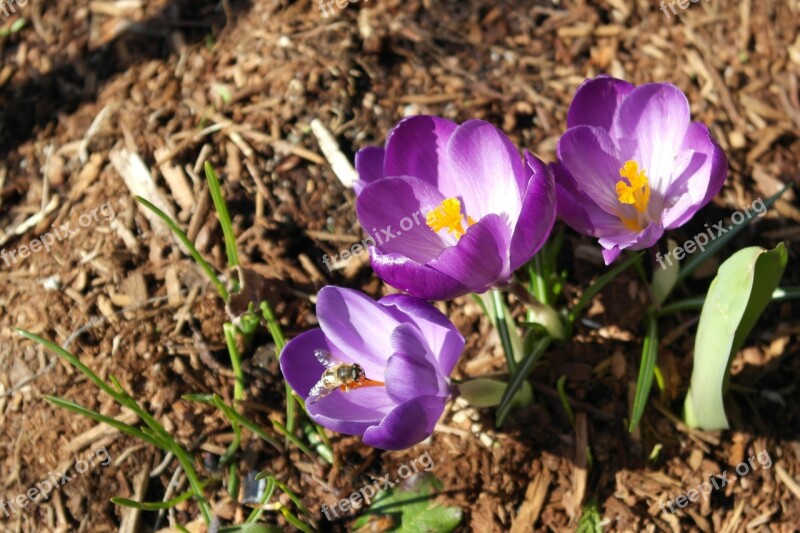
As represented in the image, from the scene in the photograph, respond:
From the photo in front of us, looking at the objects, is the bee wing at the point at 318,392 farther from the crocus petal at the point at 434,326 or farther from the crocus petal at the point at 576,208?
the crocus petal at the point at 576,208

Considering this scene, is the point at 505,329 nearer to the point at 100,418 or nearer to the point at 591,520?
the point at 591,520

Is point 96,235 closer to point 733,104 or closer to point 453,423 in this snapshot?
point 453,423

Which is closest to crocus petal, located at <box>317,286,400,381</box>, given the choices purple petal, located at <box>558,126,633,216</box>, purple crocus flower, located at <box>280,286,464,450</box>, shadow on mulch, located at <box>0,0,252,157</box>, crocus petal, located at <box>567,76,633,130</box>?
purple crocus flower, located at <box>280,286,464,450</box>

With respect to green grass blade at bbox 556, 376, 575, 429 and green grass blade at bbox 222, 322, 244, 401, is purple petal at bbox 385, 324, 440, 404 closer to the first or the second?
green grass blade at bbox 556, 376, 575, 429

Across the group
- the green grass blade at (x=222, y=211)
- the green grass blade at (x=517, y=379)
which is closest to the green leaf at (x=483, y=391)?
the green grass blade at (x=517, y=379)

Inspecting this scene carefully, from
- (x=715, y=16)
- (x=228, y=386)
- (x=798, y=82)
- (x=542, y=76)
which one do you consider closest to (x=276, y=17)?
(x=542, y=76)

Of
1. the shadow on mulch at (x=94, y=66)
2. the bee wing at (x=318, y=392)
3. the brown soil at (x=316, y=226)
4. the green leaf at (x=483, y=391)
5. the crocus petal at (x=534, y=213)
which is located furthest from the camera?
the shadow on mulch at (x=94, y=66)
